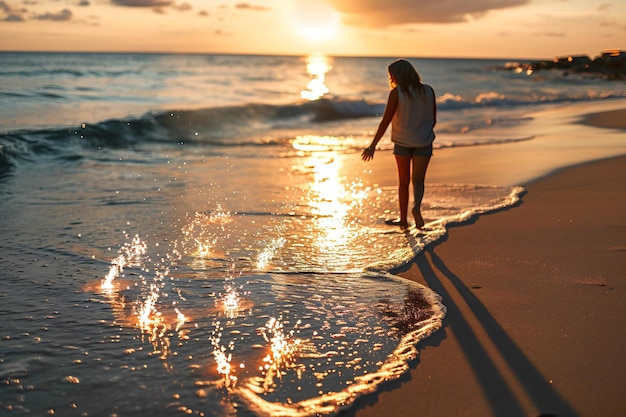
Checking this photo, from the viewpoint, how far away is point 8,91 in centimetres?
2700

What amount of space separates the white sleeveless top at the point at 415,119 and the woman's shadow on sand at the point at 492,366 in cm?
242

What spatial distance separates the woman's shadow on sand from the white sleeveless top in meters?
2.42

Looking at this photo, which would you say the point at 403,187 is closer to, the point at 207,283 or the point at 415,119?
the point at 415,119

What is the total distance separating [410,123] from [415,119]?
0.07 metres

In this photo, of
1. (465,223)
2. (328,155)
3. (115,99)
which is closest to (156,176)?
(328,155)

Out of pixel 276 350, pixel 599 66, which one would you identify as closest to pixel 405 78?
pixel 276 350

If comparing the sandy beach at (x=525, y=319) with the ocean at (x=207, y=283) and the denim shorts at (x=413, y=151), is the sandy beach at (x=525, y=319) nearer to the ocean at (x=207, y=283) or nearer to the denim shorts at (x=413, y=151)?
the ocean at (x=207, y=283)

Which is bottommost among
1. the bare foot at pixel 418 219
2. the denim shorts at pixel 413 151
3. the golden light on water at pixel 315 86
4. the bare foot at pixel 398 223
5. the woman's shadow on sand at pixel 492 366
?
the woman's shadow on sand at pixel 492 366

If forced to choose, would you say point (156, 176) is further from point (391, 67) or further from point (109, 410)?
point (109, 410)

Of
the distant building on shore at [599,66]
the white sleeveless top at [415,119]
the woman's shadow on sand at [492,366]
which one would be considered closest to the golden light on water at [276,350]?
the woman's shadow on sand at [492,366]

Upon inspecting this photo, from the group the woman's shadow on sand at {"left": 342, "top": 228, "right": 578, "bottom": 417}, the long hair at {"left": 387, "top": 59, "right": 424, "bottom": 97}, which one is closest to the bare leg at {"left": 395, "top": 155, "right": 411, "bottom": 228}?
the long hair at {"left": 387, "top": 59, "right": 424, "bottom": 97}

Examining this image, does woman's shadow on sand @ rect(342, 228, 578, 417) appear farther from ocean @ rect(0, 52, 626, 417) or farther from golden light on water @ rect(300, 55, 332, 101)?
golden light on water @ rect(300, 55, 332, 101)

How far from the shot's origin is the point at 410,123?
7016 millimetres

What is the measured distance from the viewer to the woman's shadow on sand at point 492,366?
10.4 feet
